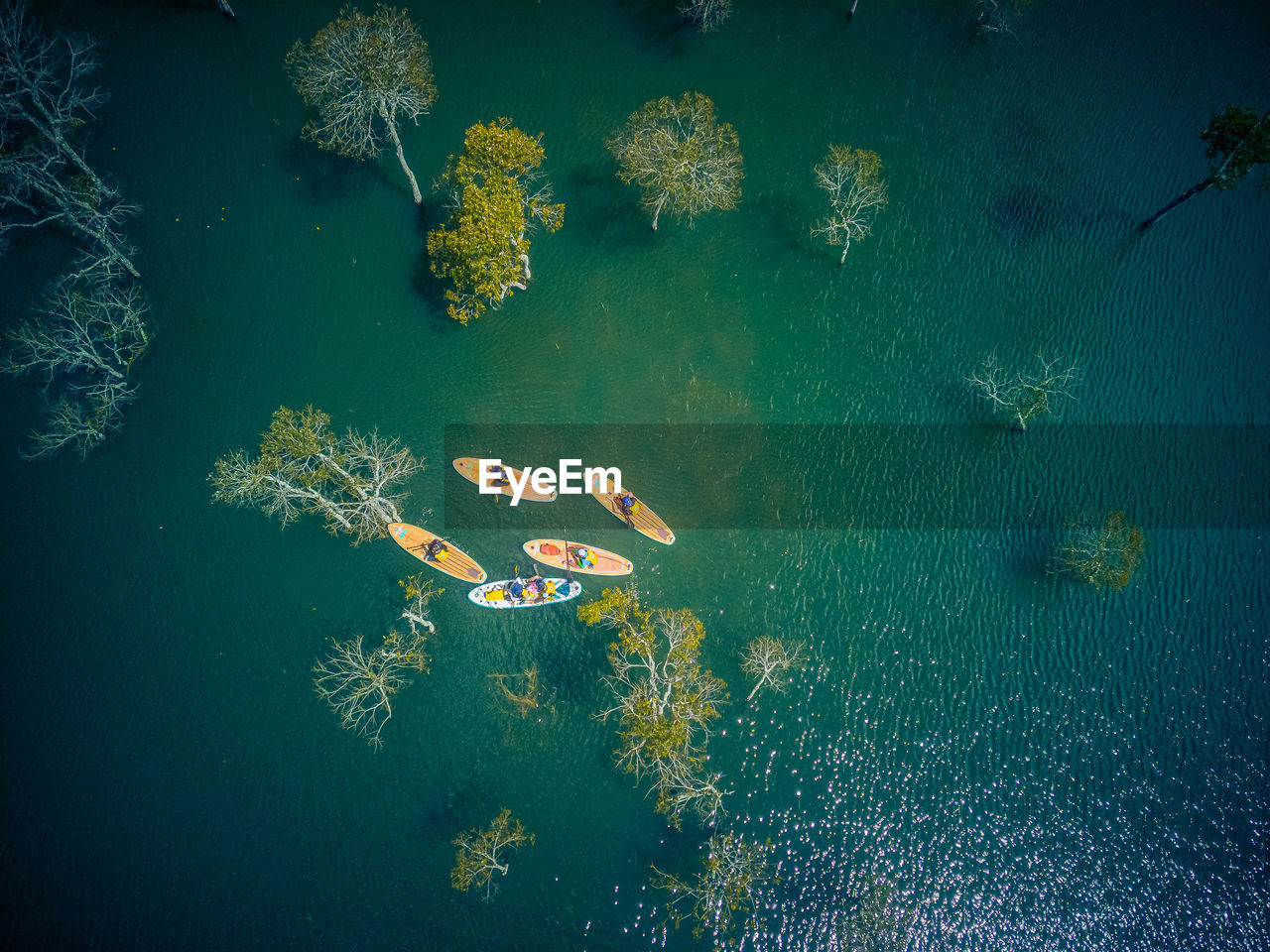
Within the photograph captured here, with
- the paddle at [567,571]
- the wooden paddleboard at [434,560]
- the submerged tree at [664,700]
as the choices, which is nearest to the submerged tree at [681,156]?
the paddle at [567,571]

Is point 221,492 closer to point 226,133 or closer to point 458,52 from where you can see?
point 226,133

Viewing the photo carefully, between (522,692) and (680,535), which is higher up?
(680,535)

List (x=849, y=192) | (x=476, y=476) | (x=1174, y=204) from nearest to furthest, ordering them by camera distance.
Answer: (x=476, y=476), (x=1174, y=204), (x=849, y=192)

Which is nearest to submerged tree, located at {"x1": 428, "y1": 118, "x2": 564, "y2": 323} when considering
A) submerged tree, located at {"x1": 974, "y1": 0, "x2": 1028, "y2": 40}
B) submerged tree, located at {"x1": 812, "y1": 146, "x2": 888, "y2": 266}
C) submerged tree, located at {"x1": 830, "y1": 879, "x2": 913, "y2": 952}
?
submerged tree, located at {"x1": 812, "y1": 146, "x2": 888, "y2": 266}

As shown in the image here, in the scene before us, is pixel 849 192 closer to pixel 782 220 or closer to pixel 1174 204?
pixel 782 220

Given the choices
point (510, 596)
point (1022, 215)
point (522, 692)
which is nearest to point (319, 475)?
point (510, 596)

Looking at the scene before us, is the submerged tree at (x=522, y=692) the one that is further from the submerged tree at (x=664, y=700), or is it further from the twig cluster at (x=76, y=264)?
the twig cluster at (x=76, y=264)

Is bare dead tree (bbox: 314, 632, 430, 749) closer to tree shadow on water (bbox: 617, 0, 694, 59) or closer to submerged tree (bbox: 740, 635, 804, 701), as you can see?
submerged tree (bbox: 740, 635, 804, 701)
